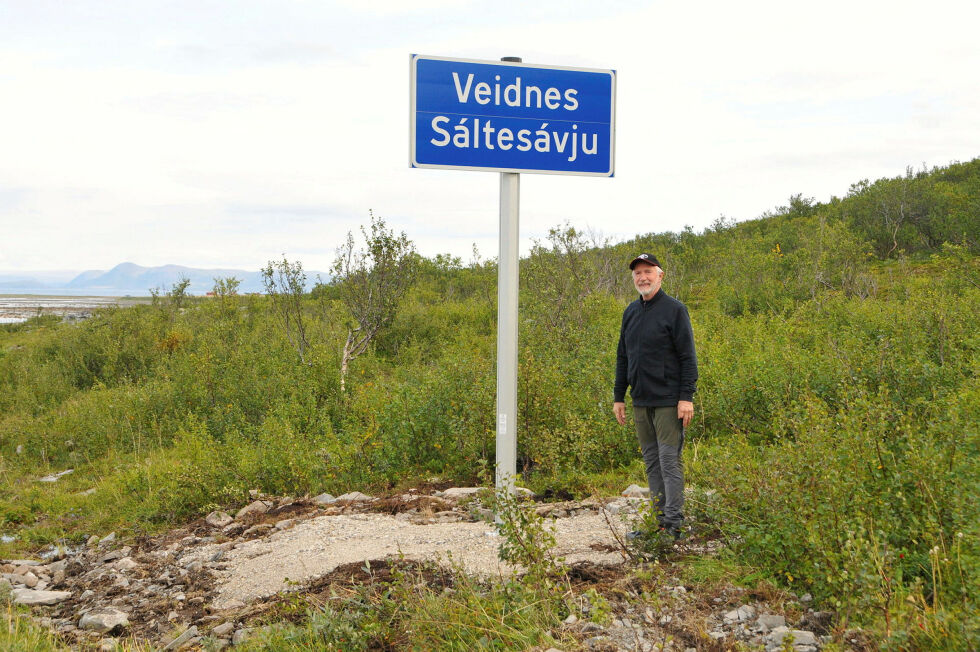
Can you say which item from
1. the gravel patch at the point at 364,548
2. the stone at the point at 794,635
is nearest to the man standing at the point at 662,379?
the gravel patch at the point at 364,548

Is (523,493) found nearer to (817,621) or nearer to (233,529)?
(817,621)

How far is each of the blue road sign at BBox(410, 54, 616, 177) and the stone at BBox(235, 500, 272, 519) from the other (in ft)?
12.0

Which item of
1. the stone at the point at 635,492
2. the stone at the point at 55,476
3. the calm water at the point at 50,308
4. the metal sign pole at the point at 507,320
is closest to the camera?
the metal sign pole at the point at 507,320

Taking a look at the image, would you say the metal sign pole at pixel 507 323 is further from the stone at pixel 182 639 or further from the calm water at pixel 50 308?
the calm water at pixel 50 308

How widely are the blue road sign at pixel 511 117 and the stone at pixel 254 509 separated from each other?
144 inches

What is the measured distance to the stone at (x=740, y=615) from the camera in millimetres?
3104

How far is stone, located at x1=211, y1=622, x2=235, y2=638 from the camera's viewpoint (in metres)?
3.84

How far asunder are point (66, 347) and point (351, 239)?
28.8ft

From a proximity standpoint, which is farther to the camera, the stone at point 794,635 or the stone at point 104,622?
the stone at point 104,622

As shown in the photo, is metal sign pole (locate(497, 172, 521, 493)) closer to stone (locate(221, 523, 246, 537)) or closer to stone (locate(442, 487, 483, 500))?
stone (locate(442, 487, 483, 500))

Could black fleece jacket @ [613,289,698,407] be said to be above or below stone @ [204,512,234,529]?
above

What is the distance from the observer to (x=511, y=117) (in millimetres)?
4570

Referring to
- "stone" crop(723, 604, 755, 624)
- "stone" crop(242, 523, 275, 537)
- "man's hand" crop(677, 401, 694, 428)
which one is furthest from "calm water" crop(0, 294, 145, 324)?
"stone" crop(723, 604, 755, 624)

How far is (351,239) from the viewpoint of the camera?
1203 cm
